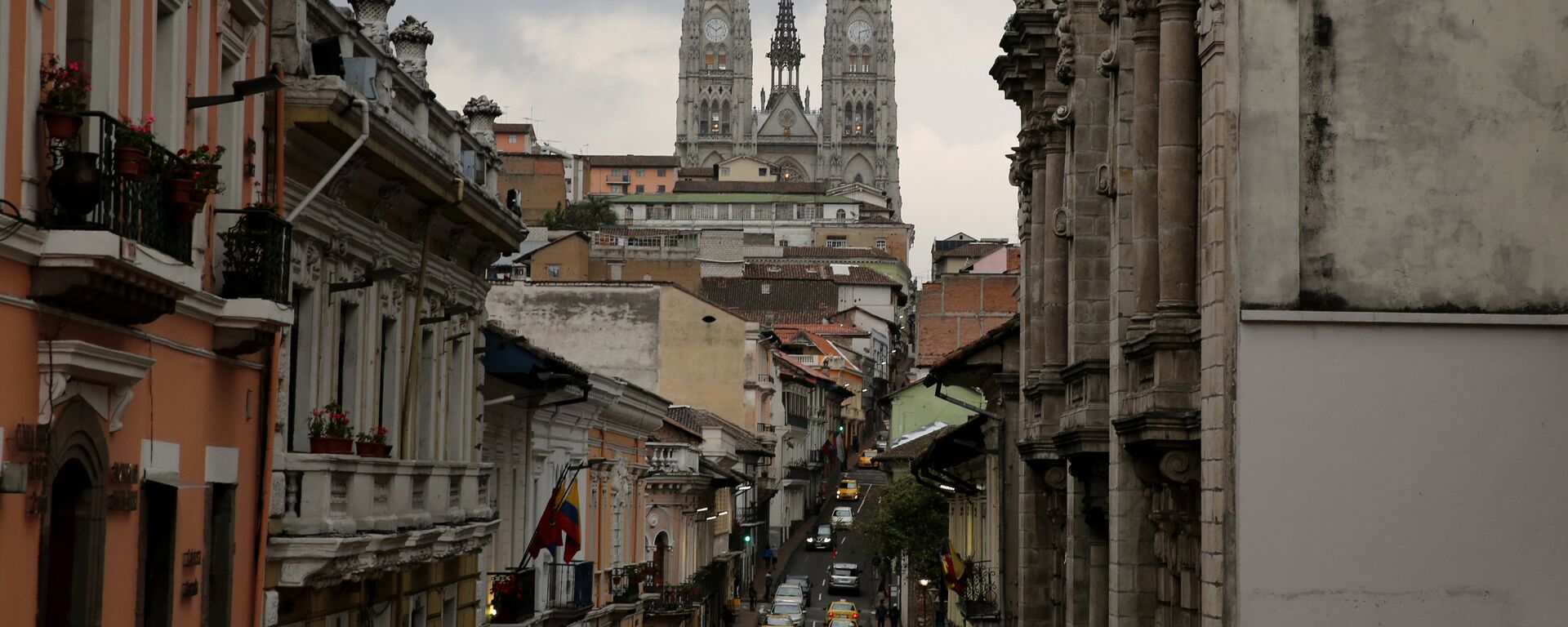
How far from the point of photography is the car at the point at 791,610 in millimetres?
70875

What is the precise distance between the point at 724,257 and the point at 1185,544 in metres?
149

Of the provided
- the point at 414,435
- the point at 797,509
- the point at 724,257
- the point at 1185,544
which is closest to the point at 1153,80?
the point at 1185,544

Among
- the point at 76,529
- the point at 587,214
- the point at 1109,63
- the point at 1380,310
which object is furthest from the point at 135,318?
the point at 587,214

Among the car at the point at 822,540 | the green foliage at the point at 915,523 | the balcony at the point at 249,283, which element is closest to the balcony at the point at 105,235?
the balcony at the point at 249,283

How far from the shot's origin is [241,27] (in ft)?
59.3

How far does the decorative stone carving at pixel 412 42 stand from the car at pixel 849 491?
96687mm

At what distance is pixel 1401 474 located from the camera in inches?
653

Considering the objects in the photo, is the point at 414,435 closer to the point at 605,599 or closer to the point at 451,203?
the point at 451,203

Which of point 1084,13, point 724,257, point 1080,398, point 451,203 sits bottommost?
point 1080,398

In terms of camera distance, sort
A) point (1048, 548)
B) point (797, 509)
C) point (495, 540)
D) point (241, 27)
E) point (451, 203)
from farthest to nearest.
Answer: point (797, 509), point (495, 540), point (1048, 548), point (451, 203), point (241, 27)

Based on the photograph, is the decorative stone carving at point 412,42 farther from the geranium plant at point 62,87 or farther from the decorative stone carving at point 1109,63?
the geranium plant at point 62,87

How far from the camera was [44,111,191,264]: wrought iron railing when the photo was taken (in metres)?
12.4

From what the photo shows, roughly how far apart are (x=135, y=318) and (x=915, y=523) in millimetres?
49944

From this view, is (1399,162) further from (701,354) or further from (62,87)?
(701,354)
